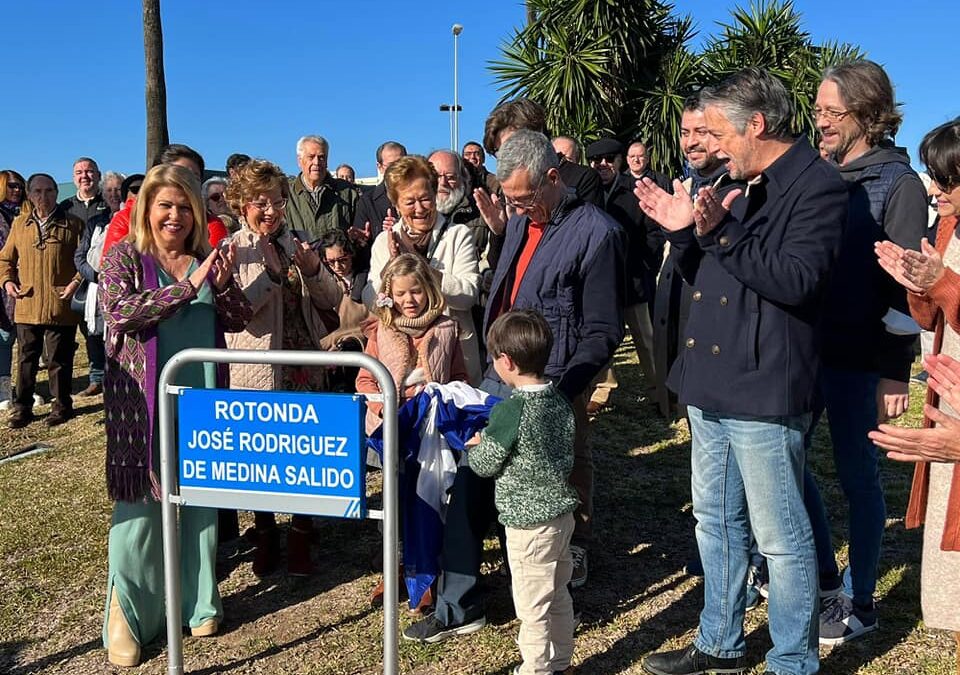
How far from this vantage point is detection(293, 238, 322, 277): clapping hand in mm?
3965

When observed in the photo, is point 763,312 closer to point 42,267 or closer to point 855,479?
point 855,479

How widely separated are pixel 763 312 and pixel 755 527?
768 mm

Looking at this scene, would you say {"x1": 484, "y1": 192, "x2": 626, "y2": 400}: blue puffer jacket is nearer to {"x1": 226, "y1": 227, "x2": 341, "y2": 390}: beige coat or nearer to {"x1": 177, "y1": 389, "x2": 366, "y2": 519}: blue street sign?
{"x1": 177, "y1": 389, "x2": 366, "y2": 519}: blue street sign

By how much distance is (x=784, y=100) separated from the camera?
2.69 metres

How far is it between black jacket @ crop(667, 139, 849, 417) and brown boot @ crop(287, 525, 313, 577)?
2.29 metres

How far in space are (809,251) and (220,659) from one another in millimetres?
2769

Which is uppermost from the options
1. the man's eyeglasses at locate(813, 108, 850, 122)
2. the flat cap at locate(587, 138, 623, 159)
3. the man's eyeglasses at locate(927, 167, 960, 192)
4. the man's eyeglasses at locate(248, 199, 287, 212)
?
the flat cap at locate(587, 138, 623, 159)

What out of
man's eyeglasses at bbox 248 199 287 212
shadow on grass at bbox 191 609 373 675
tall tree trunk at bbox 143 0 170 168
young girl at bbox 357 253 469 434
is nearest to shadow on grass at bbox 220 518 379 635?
shadow on grass at bbox 191 609 373 675

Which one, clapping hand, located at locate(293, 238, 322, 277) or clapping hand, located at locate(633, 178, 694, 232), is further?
clapping hand, located at locate(293, 238, 322, 277)

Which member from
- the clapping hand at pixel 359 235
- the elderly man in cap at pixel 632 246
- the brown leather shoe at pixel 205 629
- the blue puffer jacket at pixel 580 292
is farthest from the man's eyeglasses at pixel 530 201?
Result: the elderly man in cap at pixel 632 246

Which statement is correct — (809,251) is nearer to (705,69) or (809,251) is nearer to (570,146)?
(570,146)

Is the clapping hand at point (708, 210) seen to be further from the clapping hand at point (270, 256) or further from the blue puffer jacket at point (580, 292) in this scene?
the clapping hand at point (270, 256)

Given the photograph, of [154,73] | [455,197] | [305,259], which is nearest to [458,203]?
[455,197]

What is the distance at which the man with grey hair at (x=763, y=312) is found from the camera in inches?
102
